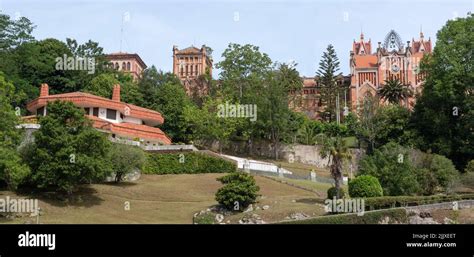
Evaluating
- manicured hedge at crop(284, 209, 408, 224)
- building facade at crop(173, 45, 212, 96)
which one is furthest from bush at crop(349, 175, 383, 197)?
building facade at crop(173, 45, 212, 96)

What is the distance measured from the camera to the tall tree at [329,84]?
290 feet

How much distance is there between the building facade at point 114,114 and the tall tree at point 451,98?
26.5 meters

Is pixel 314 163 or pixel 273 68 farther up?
pixel 273 68

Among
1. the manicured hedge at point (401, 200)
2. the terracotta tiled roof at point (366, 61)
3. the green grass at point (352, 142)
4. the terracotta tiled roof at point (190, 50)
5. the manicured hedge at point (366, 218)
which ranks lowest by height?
the manicured hedge at point (366, 218)

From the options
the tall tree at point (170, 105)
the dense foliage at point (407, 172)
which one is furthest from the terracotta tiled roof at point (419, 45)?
the dense foliage at point (407, 172)

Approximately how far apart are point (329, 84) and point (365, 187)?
171ft

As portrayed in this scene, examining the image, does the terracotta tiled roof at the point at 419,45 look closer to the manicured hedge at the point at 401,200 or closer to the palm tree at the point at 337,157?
the manicured hedge at the point at 401,200

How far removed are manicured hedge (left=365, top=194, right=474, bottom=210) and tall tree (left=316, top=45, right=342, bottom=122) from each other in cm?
4711

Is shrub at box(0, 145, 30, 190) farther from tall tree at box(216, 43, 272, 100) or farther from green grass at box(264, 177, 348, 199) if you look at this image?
tall tree at box(216, 43, 272, 100)

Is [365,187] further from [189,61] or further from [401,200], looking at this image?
[189,61]

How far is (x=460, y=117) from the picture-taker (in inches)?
2405
